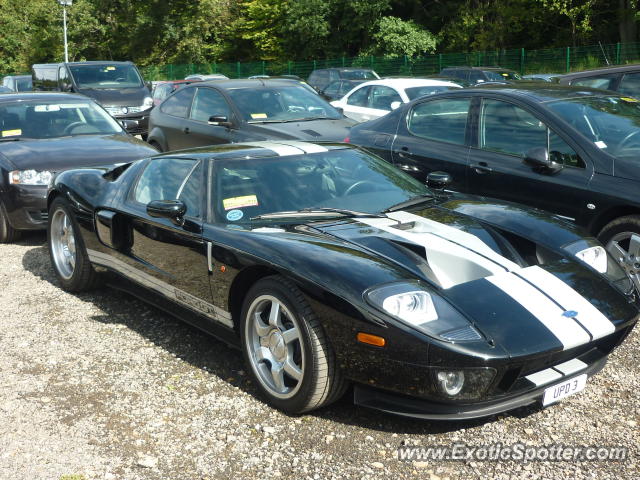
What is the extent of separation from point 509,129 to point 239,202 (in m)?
2.80

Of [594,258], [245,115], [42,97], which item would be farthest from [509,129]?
[42,97]

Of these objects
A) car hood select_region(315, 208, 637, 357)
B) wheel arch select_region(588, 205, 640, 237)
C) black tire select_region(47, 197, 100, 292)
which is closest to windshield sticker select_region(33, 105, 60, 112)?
black tire select_region(47, 197, 100, 292)

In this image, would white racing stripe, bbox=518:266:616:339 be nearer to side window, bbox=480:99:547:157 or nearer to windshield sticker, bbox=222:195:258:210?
windshield sticker, bbox=222:195:258:210

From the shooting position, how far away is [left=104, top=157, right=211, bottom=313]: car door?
4453 millimetres

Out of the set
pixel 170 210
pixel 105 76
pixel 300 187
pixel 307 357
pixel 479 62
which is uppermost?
pixel 479 62

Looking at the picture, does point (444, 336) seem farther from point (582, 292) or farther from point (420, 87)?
point (420, 87)

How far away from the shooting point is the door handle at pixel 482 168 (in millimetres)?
6125

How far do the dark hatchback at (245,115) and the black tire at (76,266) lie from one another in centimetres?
306

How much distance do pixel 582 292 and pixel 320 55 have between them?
3734 centimetres

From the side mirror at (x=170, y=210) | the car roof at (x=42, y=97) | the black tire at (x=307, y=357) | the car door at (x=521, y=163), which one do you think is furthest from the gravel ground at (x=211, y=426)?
the car roof at (x=42, y=97)

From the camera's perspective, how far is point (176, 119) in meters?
10.2

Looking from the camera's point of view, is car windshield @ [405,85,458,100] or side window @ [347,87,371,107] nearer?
car windshield @ [405,85,458,100]

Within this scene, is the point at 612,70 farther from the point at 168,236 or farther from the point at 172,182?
the point at 168,236

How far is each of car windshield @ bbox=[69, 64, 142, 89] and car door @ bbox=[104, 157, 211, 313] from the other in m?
12.2
